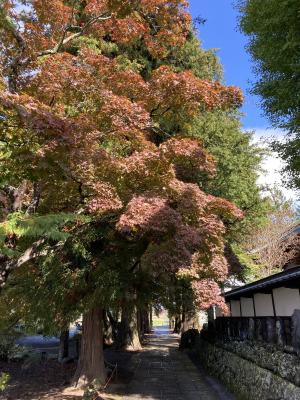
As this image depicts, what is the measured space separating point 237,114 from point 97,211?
48.2ft

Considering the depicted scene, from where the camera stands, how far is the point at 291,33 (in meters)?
10.6

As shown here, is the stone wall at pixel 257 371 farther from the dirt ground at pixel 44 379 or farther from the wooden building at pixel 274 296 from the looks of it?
the dirt ground at pixel 44 379

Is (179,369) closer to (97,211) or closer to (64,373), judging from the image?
(64,373)

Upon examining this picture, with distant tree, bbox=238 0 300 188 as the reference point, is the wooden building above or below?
below

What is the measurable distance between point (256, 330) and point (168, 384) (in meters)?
4.34

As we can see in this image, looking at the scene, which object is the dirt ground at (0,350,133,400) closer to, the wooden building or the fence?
the fence

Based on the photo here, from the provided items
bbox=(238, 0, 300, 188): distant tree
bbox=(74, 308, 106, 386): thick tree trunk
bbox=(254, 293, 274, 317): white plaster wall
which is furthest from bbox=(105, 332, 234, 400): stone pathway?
bbox=(238, 0, 300, 188): distant tree

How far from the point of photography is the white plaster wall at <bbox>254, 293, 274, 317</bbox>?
555 inches

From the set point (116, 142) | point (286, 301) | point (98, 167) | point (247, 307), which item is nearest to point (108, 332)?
point (247, 307)

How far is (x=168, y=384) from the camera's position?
14.9 meters

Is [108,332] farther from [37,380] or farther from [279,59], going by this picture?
[279,59]

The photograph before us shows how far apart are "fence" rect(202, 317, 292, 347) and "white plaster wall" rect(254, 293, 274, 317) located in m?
0.81

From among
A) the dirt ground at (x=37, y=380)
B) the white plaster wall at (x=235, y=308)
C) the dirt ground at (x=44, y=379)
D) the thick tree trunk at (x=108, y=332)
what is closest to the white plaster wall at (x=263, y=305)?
the white plaster wall at (x=235, y=308)

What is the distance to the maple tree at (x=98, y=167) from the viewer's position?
9.41 meters
